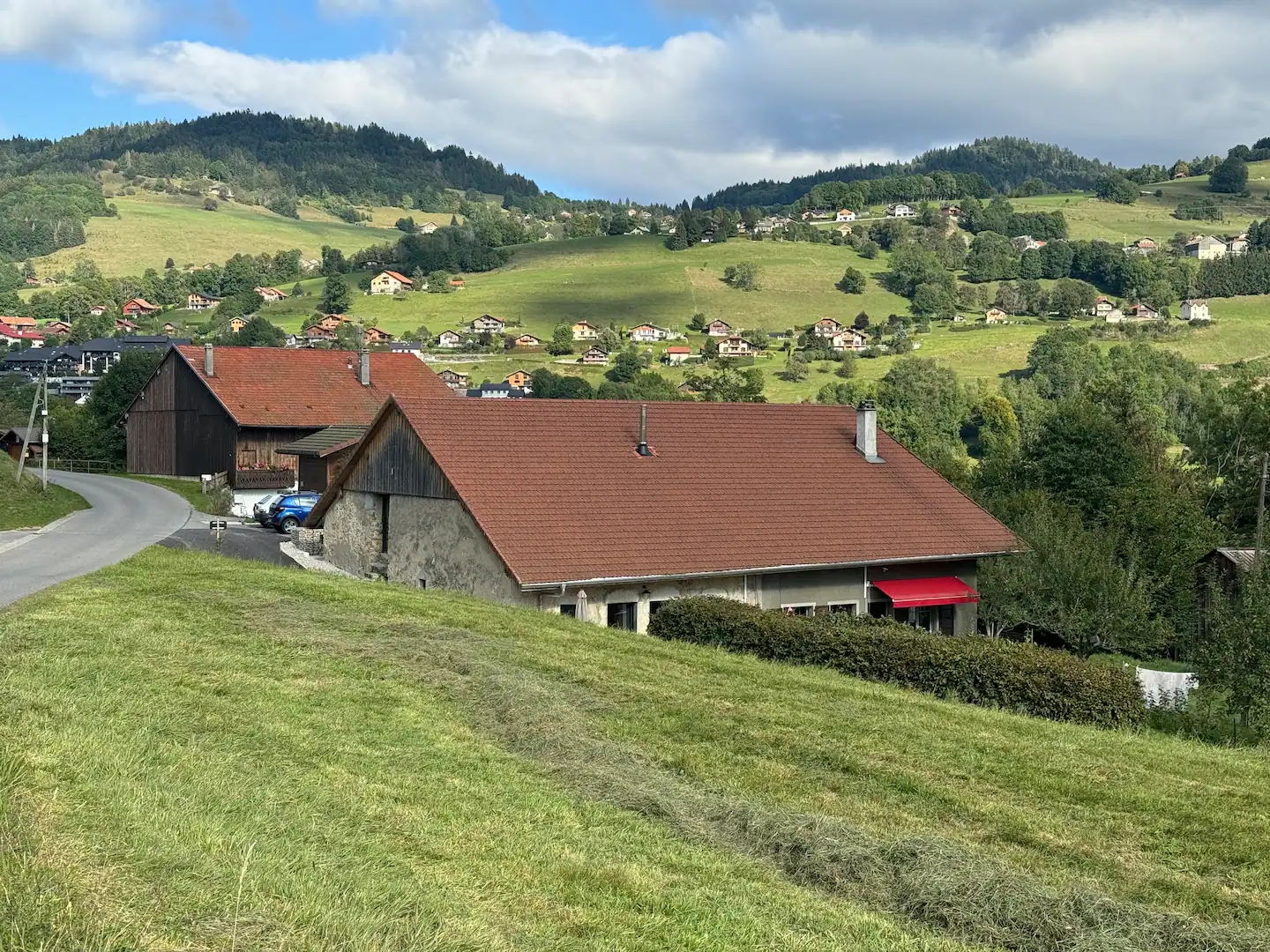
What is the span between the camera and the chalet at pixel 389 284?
6849 inches

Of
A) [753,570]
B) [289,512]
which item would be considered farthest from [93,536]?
[753,570]

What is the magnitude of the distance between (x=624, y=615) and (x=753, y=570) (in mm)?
3135

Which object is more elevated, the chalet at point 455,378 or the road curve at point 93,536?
the chalet at point 455,378

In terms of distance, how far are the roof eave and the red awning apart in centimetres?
53

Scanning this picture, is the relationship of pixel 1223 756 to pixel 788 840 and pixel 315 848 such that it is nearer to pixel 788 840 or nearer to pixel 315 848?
pixel 788 840

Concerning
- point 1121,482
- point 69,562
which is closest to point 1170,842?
point 69,562

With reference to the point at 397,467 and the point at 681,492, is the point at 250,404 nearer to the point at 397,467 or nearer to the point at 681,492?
the point at 397,467

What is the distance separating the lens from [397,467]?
91.6 ft

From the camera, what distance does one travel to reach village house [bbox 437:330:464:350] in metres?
141

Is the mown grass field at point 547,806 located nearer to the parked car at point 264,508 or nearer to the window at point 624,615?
the window at point 624,615

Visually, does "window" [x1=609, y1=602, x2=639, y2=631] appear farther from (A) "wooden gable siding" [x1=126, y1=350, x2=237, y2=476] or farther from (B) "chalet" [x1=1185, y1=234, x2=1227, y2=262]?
(B) "chalet" [x1=1185, y1=234, x2=1227, y2=262]

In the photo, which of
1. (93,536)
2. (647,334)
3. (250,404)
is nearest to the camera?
(93,536)

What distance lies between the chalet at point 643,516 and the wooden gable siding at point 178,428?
2547 centimetres

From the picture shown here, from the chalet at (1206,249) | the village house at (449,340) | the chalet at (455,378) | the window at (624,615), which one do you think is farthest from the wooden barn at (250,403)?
the chalet at (1206,249)
